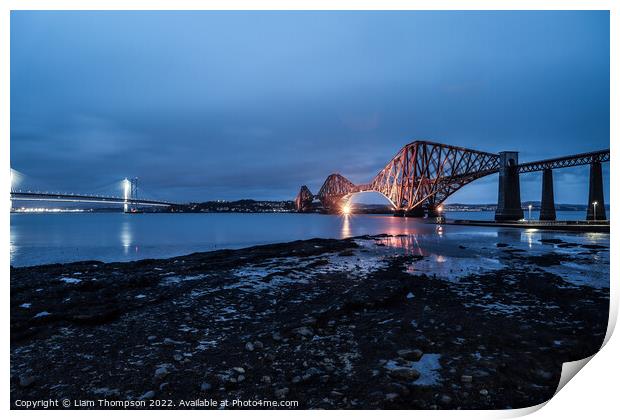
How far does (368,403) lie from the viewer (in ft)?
11.3

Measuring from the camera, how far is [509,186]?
4731 cm

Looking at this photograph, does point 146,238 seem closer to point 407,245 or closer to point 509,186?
point 407,245

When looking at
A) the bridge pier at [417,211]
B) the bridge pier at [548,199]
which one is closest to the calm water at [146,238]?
the bridge pier at [548,199]

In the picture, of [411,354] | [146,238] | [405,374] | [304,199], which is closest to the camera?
[405,374]

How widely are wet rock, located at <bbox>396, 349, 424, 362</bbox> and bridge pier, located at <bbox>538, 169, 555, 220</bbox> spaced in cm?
4639

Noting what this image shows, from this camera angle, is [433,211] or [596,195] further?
[433,211]

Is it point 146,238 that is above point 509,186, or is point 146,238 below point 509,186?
below

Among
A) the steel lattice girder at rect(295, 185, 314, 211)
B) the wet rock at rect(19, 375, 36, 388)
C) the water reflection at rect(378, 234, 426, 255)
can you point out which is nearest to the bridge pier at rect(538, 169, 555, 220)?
the water reflection at rect(378, 234, 426, 255)

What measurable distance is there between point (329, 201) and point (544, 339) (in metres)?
144

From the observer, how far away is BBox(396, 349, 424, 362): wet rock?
171 inches

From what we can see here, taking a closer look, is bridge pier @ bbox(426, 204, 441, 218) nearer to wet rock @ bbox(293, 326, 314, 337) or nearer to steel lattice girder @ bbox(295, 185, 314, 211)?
wet rock @ bbox(293, 326, 314, 337)

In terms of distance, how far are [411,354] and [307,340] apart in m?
1.55

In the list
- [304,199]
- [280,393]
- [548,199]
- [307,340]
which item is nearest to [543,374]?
[307,340]
